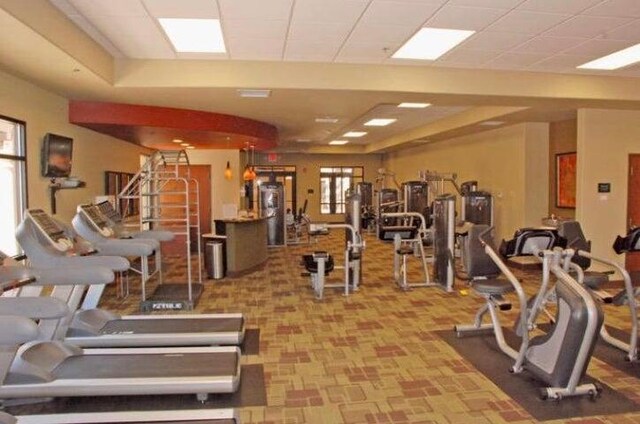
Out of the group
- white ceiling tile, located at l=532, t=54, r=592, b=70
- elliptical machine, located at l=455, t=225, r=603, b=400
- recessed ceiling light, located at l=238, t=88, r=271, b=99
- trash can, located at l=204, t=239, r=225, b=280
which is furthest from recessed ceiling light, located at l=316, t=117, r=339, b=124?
elliptical machine, located at l=455, t=225, r=603, b=400

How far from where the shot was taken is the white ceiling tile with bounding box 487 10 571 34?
4207 millimetres

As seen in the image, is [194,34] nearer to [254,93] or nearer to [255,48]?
[255,48]

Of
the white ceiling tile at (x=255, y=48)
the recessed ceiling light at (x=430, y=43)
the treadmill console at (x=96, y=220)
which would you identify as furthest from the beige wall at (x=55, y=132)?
the recessed ceiling light at (x=430, y=43)

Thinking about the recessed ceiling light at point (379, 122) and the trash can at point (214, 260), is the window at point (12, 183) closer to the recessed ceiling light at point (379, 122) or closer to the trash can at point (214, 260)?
the trash can at point (214, 260)

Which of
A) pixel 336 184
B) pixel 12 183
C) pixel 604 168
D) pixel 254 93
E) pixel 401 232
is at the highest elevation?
pixel 254 93

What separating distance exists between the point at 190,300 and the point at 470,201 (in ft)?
19.0

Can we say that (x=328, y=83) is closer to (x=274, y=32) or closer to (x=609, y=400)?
(x=274, y=32)

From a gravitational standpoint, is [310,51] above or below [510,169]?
above

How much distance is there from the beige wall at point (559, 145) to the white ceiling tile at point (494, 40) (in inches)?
165

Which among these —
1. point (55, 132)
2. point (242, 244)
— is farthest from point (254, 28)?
point (242, 244)

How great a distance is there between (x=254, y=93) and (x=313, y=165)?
12.1 metres

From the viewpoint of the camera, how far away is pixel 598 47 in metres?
5.14

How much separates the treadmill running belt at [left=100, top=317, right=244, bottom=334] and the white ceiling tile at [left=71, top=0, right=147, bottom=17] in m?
2.83

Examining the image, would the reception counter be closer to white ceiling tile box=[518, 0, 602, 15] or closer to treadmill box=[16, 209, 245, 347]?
treadmill box=[16, 209, 245, 347]
